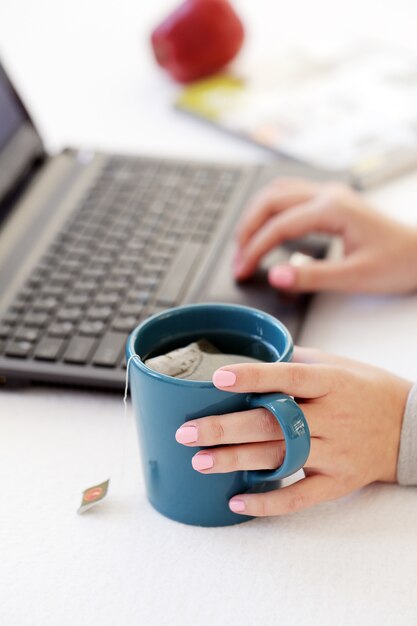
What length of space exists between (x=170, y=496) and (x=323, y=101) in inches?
28.2

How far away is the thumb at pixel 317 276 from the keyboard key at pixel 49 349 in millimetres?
207

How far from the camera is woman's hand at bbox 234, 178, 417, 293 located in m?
0.78

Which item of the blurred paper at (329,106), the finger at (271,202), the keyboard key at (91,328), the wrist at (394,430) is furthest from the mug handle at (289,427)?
the blurred paper at (329,106)

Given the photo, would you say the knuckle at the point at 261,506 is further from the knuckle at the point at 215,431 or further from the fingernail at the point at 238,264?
the fingernail at the point at 238,264

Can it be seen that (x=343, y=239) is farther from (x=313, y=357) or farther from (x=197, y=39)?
(x=197, y=39)

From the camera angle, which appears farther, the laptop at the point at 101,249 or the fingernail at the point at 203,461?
the laptop at the point at 101,249

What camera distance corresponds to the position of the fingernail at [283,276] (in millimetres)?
768

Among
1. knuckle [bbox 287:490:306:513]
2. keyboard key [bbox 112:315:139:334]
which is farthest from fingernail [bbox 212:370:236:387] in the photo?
keyboard key [bbox 112:315:139:334]

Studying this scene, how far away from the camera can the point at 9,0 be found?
5.05ft

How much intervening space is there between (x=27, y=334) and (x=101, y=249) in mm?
155

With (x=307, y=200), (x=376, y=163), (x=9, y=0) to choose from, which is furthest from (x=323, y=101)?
(x=9, y=0)

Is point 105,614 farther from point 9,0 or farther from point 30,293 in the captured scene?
point 9,0

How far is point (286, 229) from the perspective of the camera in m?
0.82

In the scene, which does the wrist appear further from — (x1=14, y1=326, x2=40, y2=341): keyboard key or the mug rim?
(x1=14, y1=326, x2=40, y2=341): keyboard key
